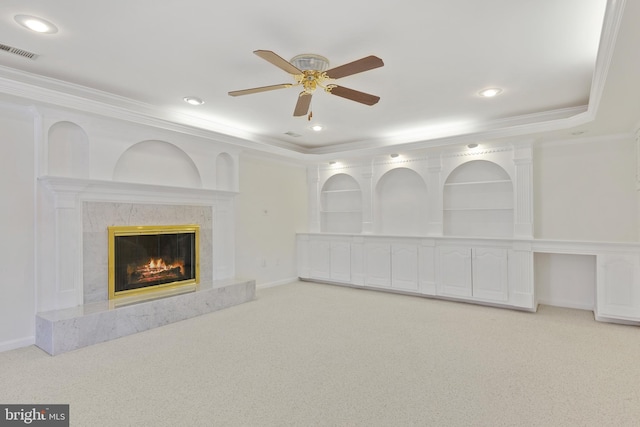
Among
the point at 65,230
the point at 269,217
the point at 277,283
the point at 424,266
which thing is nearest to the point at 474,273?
the point at 424,266

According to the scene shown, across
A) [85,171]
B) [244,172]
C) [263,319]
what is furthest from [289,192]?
[85,171]

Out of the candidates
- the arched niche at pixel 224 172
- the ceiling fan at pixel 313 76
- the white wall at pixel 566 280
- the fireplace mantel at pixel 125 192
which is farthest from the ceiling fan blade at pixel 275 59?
the white wall at pixel 566 280

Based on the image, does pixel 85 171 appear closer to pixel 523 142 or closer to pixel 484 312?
pixel 484 312

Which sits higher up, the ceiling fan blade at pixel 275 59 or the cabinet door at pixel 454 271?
the ceiling fan blade at pixel 275 59

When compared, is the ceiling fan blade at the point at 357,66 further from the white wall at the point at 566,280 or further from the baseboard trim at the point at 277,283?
the baseboard trim at the point at 277,283

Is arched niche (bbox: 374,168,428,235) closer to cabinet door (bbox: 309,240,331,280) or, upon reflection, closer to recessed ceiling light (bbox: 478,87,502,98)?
cabinet door (bbox: 309,240,331,280)

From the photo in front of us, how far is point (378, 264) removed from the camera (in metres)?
5.94

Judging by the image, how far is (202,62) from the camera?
3141 millimetres

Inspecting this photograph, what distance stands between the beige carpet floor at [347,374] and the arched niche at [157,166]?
187cm

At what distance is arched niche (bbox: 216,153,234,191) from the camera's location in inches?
209

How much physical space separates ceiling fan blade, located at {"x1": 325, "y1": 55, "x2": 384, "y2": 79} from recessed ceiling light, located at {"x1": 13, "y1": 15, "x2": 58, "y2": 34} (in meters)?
2.05

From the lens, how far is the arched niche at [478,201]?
17.2 ft

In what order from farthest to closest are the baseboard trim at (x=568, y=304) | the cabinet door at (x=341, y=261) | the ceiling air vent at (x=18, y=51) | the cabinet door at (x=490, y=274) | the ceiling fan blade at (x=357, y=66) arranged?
the cabinet door at (x=341, y=261)
the cabinet door at (x=490, y=274)
the baseboard trim at (x=568, y=304)
the ceiling air vent at (x=18, y=51)
the ceiling fan blade at (x=357, y=66)

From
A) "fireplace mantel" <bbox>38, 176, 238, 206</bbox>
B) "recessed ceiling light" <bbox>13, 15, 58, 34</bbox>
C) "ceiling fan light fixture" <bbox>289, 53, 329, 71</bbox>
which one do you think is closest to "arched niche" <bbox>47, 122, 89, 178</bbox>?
"fireplace mantel" <bbox>38, 176, 238, 206</bbox>
